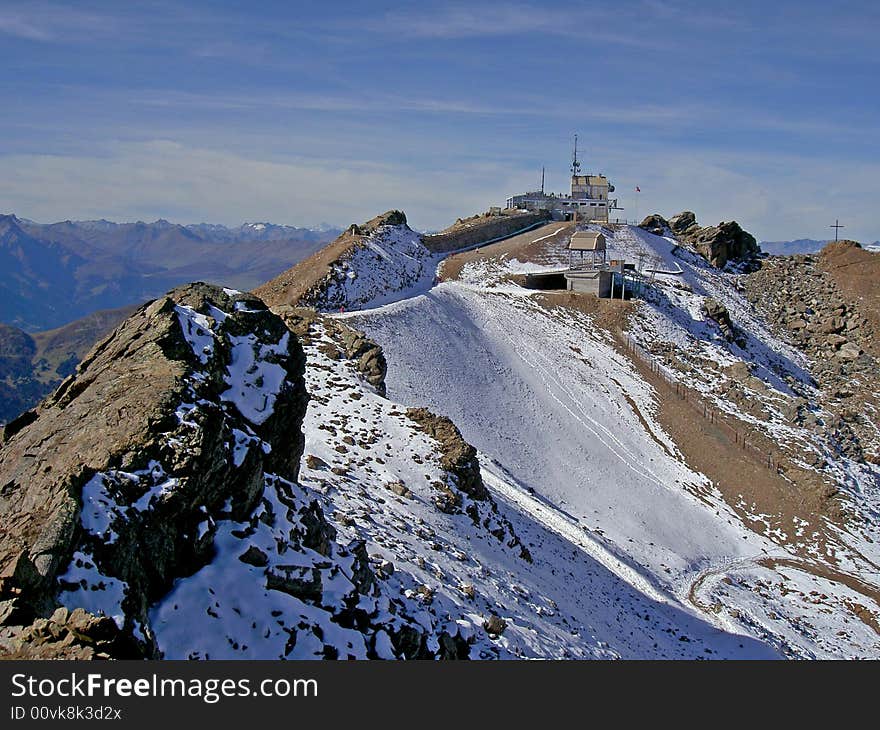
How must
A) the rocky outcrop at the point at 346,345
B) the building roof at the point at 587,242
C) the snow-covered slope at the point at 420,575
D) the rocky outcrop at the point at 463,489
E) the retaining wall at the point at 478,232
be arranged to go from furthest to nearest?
the retaining wall at the point at 478,232, the building roof at the point at 587,242, the rocky outcrop at the point at 346,345, the rocky outcrop at the point at 463,489, the snow-covered slope at the point at 420,575

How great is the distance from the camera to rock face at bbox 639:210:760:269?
7556 cm

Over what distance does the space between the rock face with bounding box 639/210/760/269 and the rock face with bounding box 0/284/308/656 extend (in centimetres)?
6717

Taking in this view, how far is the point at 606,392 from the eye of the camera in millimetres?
44969

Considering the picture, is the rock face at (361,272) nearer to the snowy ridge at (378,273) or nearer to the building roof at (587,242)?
the snowy ridge at (378,273)

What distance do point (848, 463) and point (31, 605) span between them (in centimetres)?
4485

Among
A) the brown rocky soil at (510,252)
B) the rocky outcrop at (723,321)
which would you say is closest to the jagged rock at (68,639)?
the brown rocky soil at (510,252)

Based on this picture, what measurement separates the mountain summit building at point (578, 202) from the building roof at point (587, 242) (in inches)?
673

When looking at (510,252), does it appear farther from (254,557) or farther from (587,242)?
(254,557)

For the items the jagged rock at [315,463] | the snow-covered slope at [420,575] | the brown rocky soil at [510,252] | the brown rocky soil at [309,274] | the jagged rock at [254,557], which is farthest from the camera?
the brown rocky soil at [510,252]

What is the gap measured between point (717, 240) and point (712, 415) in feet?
124

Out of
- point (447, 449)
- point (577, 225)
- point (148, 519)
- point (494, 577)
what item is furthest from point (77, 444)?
point (577, 225)

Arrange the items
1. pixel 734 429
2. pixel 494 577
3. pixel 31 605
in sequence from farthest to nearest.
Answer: pixel 734 429
pixel 494 577
pixel 31 605

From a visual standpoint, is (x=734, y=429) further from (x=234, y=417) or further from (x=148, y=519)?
(x=148, y=519)

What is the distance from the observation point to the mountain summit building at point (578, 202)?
86.6 meters
